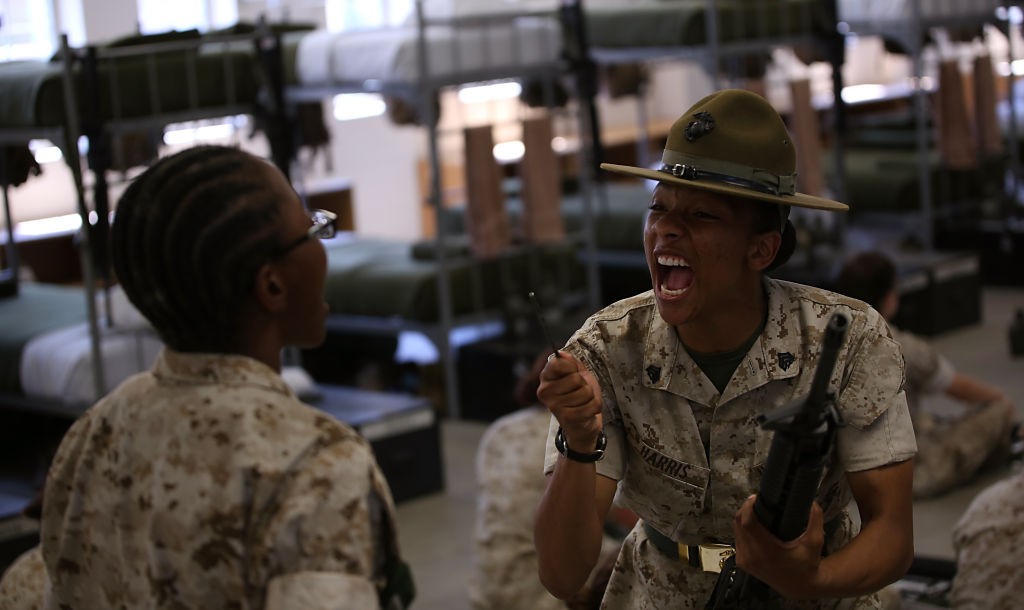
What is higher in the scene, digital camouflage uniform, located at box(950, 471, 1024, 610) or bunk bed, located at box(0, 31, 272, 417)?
bunk bed, located at box(0, 31, 272, 417)

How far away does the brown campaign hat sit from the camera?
191 centimetres

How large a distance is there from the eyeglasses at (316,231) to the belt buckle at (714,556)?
0.69m

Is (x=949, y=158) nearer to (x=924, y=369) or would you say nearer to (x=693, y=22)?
(x=693, y=22)

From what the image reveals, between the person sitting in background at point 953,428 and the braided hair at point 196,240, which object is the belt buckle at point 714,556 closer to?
the braided hair at point 196,240

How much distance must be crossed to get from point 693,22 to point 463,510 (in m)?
3.10

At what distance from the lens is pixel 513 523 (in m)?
3.97

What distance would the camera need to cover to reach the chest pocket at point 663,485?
200cm

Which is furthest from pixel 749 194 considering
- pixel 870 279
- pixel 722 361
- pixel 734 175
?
pixel 870 279

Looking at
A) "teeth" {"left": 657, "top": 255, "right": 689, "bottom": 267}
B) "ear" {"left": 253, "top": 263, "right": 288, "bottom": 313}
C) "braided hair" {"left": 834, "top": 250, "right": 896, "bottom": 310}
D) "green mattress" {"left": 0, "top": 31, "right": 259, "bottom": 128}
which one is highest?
"green mattress" {"left": 0, "top": 31, "right": 259, "bottom": 128}

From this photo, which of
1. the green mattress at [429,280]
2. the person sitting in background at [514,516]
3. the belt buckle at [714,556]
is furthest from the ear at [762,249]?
the green mattress at [429,280]

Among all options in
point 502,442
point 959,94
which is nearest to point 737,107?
point 502,442

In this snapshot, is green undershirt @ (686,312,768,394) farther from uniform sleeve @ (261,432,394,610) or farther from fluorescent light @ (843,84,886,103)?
fluorescent light @ (843,84,886,103)

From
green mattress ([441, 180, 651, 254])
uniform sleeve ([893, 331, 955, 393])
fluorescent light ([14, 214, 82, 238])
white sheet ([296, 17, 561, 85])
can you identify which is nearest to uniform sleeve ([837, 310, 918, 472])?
uniform sleeve ([893, 331, 955, 393])

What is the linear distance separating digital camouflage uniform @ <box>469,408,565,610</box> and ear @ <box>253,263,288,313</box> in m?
2.23
